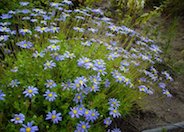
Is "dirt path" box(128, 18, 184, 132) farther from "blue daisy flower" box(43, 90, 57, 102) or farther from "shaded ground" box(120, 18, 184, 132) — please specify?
"blue daisy flower" box(43, 90, 57, 102)

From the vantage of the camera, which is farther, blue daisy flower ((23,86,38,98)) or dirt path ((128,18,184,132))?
dirt path ((128,18,184,132))

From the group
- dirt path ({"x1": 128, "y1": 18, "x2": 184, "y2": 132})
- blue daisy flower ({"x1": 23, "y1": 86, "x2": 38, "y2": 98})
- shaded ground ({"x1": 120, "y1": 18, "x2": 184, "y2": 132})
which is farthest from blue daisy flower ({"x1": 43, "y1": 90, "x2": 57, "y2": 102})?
dirt path ({"x1": 128, "y1": 18, "x2": 184, "y2": 132})

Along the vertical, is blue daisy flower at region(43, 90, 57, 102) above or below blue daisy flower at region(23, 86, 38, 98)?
below

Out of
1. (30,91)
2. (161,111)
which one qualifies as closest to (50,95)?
(30,91)

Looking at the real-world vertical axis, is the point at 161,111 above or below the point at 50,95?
below

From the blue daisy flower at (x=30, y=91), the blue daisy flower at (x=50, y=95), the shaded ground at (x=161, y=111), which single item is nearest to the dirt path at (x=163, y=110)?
the shaded ground at (x=161, y=111)

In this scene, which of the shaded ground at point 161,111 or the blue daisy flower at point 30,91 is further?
the shaded ground at point 161,111

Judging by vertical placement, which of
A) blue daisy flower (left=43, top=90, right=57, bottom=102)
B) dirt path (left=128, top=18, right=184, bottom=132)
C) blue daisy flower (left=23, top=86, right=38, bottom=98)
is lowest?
dirt path (left=128, top=18, right=184, bottom=132)

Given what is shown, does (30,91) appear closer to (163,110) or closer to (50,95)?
(50,95)

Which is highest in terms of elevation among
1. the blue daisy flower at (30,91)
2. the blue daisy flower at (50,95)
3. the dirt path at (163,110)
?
the blue daisy flower at (30,91)

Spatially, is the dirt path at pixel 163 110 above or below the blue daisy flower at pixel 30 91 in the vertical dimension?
below

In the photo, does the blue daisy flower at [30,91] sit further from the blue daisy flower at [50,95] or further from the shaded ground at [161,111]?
the shaded ground at [161,111]
